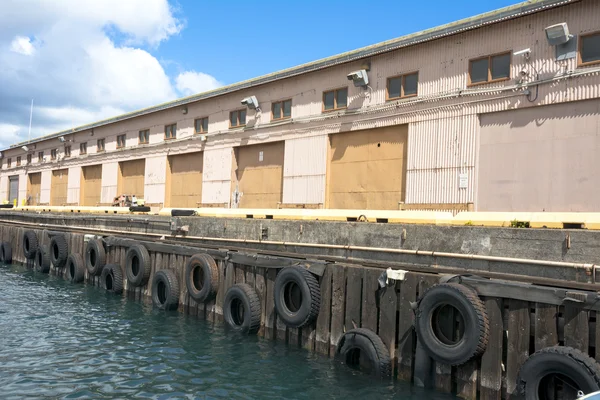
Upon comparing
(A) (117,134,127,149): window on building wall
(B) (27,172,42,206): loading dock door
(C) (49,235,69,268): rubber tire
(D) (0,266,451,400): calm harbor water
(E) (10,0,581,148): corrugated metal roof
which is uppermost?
(E) (10,0,581,148): corrugated metal roof

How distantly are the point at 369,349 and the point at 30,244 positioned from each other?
2542cm

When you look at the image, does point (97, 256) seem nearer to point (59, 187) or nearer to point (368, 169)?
point (368, 169)

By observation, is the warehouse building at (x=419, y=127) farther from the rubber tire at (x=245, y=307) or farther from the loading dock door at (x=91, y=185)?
the loading dock door at (x=91, y=185)

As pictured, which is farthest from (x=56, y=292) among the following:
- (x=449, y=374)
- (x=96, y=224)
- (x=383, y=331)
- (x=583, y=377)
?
(x=583, y=377)

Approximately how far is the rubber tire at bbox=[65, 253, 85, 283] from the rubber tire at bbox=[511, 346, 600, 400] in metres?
21.1

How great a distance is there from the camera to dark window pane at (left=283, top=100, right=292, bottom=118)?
26.7m

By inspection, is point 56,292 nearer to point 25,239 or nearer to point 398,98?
point 25,239

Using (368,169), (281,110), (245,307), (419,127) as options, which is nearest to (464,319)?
(245,307)

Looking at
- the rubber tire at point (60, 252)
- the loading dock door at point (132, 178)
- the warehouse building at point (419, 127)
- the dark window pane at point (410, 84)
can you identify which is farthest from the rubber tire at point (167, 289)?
the loading dock door at point (132, 178)

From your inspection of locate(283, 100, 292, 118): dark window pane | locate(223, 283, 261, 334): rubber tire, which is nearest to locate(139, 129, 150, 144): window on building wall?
locate(283, 100, 292, 118): dark window pane

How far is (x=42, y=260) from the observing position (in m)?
26.8

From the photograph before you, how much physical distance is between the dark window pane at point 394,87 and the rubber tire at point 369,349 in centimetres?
1341

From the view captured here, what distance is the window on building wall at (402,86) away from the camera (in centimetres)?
2107

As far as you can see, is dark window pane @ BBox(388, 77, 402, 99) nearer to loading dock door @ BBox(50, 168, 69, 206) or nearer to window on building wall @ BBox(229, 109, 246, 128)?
window on building wall @ BBox(229, 109, 246, 128)
